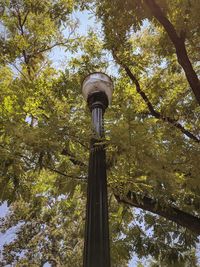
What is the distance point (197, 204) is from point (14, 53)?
5.67 metres

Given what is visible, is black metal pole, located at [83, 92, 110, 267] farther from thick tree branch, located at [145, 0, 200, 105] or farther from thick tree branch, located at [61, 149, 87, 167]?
thick tree branch, located at [145, 0, 200, 105]

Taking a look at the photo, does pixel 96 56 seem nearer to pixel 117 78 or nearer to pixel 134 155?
pixel 117 78

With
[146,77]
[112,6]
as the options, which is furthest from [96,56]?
[112,6]

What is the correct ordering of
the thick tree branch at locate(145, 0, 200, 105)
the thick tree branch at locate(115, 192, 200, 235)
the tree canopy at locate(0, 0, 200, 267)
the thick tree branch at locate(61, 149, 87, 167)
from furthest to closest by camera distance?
1. the thick tree branch at locate(115, 192, 200, 235)
2. the thick tree branch at locate(145, 0, 200, 105)
3. the thick tree branch at locate(61, 149, 87, 167)
4. the tree canopy at locate(0, 0, 200, 267)

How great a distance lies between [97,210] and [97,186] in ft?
0.94

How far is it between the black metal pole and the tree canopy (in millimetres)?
210

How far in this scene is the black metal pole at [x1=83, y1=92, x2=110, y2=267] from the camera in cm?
278

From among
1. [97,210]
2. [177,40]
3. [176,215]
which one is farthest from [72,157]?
[177,40]

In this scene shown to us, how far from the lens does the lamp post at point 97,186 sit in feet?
9.20

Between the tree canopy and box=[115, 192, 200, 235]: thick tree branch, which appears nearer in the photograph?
the tree canopy

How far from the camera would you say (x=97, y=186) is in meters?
3.33

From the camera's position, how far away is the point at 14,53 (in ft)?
28.0

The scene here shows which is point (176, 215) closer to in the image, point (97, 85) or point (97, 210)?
point (97, 85)

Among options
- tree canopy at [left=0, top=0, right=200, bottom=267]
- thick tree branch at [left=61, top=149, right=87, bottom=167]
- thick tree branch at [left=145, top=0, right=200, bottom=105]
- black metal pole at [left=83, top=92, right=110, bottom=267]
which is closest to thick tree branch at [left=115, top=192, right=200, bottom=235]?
tree canopy at [left=0, top=0, right=200, bottom=267]
